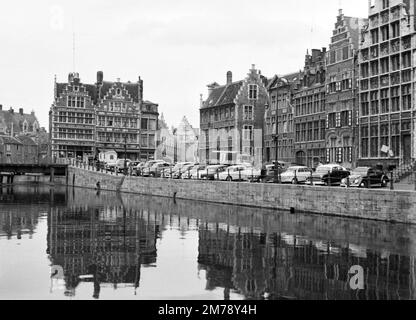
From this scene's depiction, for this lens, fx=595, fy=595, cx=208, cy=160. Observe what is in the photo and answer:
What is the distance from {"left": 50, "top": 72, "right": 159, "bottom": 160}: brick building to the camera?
96812mm

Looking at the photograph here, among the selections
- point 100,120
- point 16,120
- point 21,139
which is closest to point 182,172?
point 100,120

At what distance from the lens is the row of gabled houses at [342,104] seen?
48.9 meters

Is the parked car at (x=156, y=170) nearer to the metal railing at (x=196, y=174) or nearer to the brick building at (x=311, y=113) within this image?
the metal railing at (x=196, y=174)

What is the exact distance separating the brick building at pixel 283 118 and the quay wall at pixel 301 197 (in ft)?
61.6

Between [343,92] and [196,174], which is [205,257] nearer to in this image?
[196,174]

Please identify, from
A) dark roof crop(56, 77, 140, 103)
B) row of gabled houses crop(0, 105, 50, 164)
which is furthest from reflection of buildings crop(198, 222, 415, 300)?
row of gabled houses crop(0, 105, 50, 164)

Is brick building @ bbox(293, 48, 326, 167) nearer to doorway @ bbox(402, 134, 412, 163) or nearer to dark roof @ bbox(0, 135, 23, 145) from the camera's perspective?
doorway @ bbox(402, 134, 412, 163)

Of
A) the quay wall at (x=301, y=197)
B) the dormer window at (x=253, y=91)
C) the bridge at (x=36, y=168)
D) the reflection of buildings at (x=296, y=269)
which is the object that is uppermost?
the dormer window at (x=253, y=91)

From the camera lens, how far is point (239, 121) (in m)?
77.3

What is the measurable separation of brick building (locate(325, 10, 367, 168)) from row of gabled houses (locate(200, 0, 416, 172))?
94 millimetres

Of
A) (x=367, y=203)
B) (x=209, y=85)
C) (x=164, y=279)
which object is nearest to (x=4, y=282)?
(x=164, y=279)

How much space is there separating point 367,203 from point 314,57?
128 ft

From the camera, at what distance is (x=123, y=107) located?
333 feet

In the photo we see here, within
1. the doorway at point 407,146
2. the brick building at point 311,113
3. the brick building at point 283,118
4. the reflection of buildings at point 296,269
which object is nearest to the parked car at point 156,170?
the brick building at point 283,118
